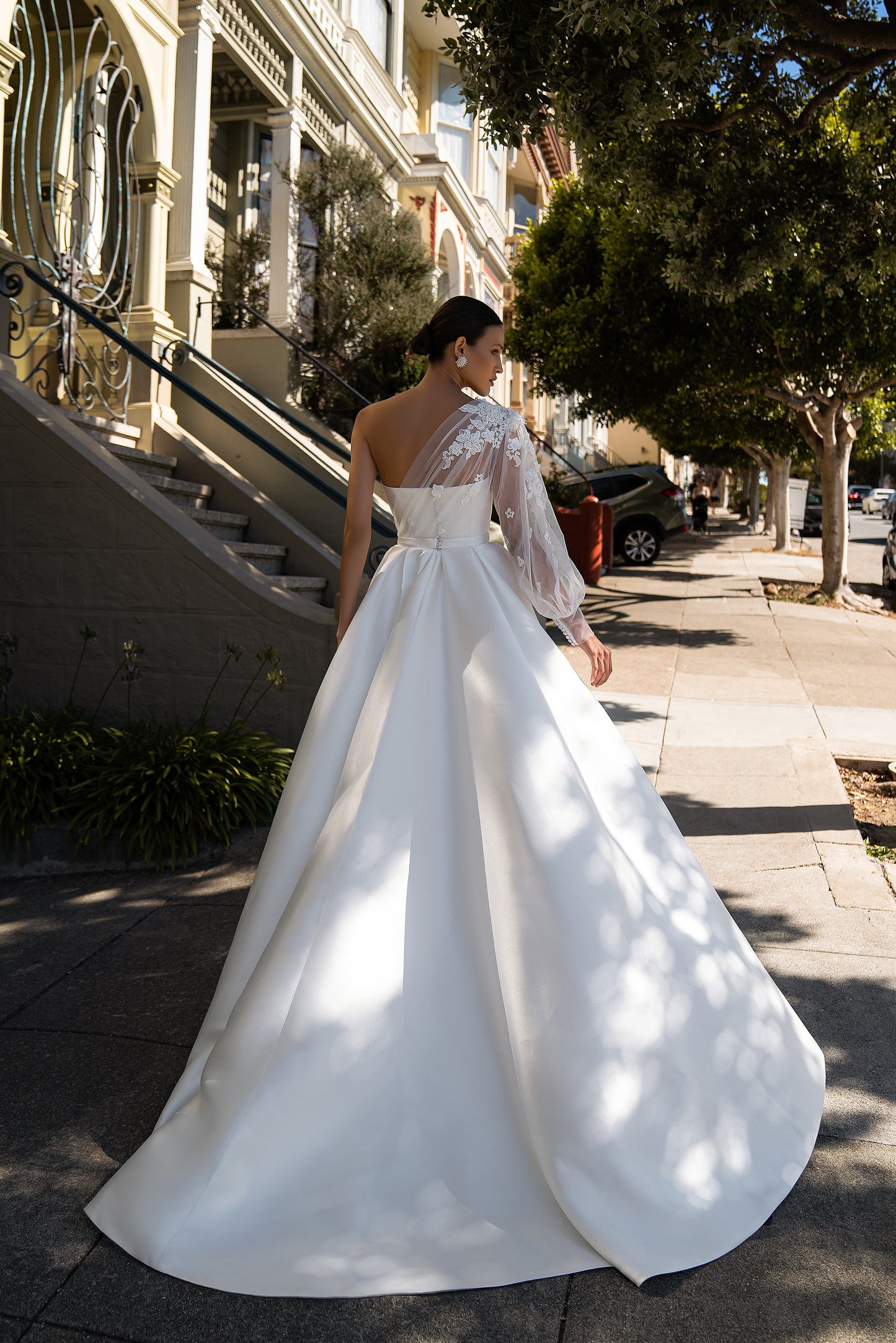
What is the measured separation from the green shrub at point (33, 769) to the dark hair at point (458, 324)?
10.5 feet

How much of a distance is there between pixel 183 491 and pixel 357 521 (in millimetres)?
5237

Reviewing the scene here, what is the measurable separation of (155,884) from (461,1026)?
8.71ft

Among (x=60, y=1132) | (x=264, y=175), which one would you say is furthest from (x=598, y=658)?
(x=264, y=175)

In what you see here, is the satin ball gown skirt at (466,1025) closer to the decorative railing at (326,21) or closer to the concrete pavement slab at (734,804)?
the concrete pavement slab at (734,804)

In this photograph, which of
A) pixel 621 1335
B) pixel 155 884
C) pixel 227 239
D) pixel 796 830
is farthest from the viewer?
pixel 227 239

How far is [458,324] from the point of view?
291cm

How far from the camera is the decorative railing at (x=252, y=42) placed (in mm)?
10531

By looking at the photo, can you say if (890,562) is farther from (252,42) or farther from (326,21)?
(252,42)

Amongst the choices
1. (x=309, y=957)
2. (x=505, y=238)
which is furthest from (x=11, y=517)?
(x=505, y=238)

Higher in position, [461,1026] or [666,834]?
[666,834]

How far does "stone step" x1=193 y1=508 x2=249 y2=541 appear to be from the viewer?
25.3ft

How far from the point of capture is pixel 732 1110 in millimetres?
2525

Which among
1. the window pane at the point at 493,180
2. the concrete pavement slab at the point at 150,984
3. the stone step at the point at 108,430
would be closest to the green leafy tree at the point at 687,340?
the window pane at the point at 493,180

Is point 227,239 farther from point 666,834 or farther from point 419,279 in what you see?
point 666,834
